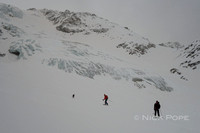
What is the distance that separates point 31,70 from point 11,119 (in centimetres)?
1445

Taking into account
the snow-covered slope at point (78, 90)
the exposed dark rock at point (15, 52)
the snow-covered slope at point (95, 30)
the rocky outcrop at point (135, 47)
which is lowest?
the snow-covered slope at point (78, 90)

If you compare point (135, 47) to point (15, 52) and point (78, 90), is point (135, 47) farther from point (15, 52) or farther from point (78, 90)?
point (15, 52)

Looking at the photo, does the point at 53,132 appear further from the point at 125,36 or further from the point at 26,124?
the point at 125,36

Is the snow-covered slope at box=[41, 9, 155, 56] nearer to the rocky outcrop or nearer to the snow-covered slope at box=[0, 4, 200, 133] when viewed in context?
the rocky outcrop

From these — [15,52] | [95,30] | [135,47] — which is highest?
[95,30]

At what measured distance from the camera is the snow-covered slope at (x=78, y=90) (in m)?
6.97

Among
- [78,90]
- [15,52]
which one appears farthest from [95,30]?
[78,90]

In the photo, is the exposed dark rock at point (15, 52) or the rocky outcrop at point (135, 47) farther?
the rocky outcrop at point (135, 47)

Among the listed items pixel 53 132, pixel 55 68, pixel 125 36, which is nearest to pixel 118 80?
pixel 55 68

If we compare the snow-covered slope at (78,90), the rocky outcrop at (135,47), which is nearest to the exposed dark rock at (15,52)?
the snow-covered slope at (78,90)

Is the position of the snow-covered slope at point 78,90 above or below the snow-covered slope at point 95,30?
below

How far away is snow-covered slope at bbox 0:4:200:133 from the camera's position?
6.97m

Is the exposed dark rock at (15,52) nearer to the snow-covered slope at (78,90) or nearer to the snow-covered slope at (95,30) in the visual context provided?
the snow-covered slope at (78,90)

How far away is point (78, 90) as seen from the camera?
1669cm
